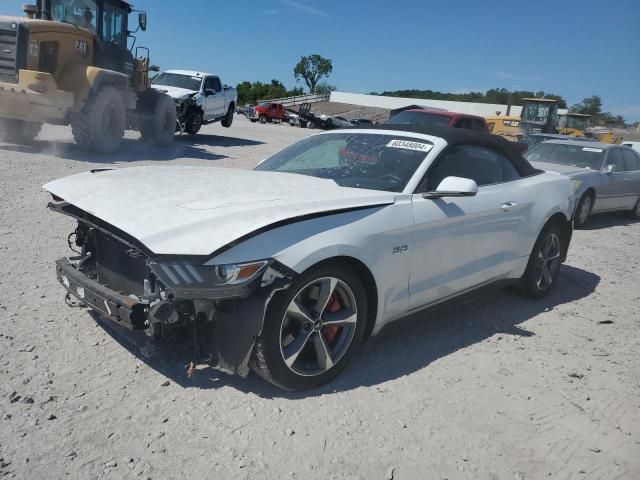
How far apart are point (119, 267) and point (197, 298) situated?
827mm

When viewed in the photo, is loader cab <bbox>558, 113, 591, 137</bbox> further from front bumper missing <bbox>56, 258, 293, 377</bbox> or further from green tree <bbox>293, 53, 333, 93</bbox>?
green tree <bbox>293, 53, 333, 93</bbox>

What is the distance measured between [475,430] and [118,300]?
202cm

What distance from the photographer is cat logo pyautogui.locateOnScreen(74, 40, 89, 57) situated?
10812mm

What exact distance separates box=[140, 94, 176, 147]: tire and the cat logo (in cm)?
231

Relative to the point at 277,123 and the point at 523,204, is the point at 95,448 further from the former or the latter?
the point at 277,123

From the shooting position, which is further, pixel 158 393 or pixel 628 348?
pixel 628 348

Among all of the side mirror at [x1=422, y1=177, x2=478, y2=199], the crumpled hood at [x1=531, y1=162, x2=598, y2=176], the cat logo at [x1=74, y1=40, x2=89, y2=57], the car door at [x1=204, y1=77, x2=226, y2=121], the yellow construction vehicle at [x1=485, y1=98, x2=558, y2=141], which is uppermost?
the yellow construction vehicle at [x1=485, y1=98, x2=558, y2=141]

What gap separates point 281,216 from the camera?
109 inches

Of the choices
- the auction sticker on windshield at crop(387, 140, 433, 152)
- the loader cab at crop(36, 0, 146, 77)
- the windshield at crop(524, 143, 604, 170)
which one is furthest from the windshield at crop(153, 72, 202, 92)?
the auction sticker on windshield at crop(387, 140, 433, 152)

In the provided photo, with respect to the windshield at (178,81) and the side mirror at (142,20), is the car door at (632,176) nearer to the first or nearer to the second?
the side mirror at (142,20)

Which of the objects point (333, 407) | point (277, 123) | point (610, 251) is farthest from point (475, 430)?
point (277, 123)

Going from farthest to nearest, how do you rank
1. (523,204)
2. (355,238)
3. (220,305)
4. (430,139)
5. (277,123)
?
(277,123) < (523,204) < (430,139) < (355,238) < (220,305)

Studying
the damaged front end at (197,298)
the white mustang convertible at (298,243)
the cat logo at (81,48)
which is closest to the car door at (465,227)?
the white mustang convertible at (298,243)

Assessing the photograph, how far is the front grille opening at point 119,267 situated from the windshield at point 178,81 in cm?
1514
